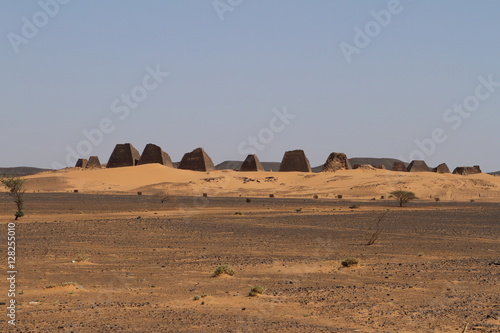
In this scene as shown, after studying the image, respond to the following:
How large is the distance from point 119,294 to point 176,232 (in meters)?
Answer: 12.7

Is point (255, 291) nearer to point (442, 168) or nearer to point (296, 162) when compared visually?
point (296, 162)

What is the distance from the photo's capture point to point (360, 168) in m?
94.6

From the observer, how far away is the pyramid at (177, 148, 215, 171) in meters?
92.5

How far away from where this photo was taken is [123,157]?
98375mm

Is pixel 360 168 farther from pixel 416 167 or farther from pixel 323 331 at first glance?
pixel 323 331

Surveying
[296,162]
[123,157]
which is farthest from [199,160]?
[296,162]

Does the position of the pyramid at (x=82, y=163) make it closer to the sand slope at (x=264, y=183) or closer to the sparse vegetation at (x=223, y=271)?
the sand slope at (x=264, y=183)

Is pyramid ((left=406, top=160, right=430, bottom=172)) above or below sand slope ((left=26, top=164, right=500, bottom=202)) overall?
above

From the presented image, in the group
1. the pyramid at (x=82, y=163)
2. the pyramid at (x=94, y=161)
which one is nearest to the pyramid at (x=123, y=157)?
the pyramid at (x=94, y=161)

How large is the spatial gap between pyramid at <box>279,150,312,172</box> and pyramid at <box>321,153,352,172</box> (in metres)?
2.95

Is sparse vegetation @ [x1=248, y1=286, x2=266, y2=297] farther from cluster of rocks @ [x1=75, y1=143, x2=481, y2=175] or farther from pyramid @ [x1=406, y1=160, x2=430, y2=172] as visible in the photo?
pyramid @ [x1=406, y1=160, x2=430, y2=172]

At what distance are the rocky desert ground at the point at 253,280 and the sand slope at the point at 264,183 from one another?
46.0m

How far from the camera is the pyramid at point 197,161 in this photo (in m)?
92.5

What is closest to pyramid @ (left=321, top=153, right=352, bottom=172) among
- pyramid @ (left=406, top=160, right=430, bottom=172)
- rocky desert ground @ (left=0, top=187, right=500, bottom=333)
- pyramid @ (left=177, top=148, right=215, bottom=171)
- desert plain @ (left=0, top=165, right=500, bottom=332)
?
pyramid @ (left=177, top=148, right=215, bottom=171)
